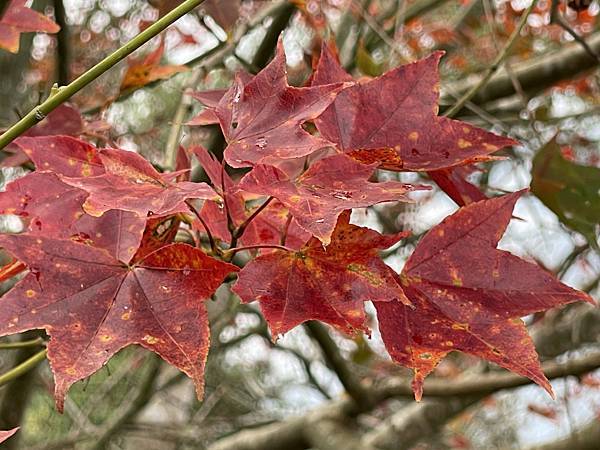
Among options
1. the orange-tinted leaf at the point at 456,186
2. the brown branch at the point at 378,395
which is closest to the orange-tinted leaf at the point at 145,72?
the orange-tinted leaf at the point at 456,186

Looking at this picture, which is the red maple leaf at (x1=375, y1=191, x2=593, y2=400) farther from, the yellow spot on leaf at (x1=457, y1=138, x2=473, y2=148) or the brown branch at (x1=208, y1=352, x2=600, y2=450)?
the brown branch at (x1=208, y1=352, x2=600, y2=450)

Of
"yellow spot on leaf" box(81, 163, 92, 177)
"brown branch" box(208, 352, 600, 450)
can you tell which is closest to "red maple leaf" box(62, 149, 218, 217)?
"yellow spot on leaf" box(81, 163, 92, 177)

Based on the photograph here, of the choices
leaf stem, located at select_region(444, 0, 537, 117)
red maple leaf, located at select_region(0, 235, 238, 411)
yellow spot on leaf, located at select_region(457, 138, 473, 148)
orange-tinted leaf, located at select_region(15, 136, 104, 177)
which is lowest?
leaf stem, located at select_region(444, 0, 537, 117)

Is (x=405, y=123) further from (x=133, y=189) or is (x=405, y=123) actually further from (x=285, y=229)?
(x=133, y=189)

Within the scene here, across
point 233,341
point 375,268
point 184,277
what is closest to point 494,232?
point 375,268

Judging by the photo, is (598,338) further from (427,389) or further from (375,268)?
(375,268)

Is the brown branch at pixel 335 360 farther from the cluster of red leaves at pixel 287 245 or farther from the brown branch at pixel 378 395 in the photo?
the cluster of red leaves at pixel 287 245
